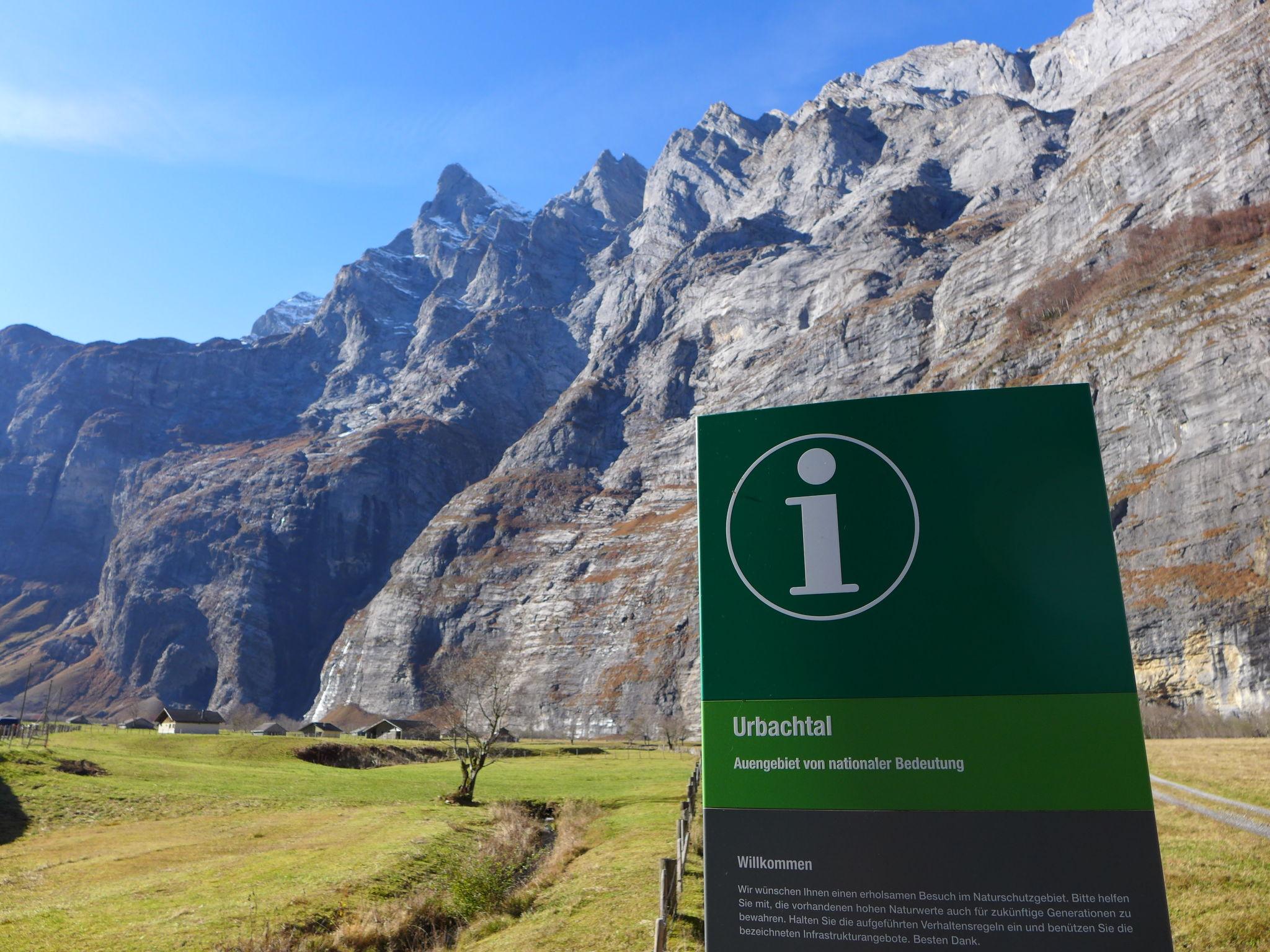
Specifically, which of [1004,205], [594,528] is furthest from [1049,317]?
[594,528]

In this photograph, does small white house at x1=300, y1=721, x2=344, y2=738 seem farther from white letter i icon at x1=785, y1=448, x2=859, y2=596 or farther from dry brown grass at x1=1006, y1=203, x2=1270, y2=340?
white letter i icon at x1=785, y1=448, x2=859, y2=596

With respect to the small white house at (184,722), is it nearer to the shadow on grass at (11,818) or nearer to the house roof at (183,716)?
the house roof at (183,716)

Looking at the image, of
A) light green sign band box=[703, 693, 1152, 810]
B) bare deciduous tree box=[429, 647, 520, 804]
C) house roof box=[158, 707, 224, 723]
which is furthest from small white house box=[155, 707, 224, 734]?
light green sign band box=[703, 693, 1152, 810]

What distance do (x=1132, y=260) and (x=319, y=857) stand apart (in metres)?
115

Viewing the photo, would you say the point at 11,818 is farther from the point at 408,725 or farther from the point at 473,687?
the point at 408,725

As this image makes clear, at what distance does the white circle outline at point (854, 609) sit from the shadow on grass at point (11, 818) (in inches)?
1185

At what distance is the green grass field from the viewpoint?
13680 mm

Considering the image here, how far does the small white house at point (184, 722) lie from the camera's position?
299ft

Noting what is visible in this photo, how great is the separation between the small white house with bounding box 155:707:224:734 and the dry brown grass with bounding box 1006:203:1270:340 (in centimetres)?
11559

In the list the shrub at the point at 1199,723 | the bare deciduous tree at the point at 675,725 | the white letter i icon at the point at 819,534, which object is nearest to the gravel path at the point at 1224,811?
the white letter i icon at the point at 819,534

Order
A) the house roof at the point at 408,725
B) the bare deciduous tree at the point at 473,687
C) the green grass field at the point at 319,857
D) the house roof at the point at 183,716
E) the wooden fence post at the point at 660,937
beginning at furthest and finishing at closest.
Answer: the house roof at the point at 408,725 < the bare deciduous tree at the point at 473,687 < the house roof at the point at 183,716 < the green grass field at the point at 319,857 < the wooden fence post at the point at 660,937

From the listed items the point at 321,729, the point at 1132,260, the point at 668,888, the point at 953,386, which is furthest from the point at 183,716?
the point at 1132,260

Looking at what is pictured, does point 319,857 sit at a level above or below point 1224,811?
below

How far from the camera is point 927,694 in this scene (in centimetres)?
502
